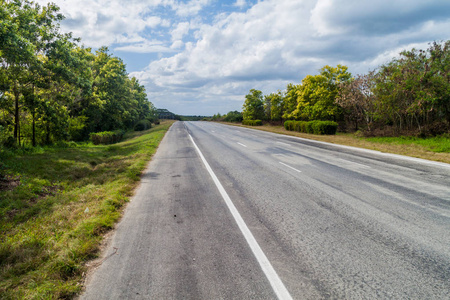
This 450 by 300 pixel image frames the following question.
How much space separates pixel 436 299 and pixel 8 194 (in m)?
9.31

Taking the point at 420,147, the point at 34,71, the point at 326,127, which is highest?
the point at 34,71

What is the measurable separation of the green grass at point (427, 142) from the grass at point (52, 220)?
1672 centimetres

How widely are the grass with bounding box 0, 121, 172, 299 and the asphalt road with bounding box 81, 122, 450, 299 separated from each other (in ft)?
1.32

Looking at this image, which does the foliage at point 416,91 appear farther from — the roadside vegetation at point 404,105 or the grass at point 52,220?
the grass at point 52,220

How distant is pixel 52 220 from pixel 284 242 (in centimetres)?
482

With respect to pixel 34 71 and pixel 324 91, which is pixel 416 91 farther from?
pixel 34 71

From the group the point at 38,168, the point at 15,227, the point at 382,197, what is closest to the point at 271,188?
the point at 382,197

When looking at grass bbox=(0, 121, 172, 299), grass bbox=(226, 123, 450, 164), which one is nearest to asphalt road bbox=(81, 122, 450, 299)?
grass bbox=(0, 121, 172, 299)

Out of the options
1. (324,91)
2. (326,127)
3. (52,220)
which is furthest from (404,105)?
(52,220)

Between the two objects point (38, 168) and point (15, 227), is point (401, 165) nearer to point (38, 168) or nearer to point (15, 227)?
point (15, 227)

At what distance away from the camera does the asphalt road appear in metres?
2.88

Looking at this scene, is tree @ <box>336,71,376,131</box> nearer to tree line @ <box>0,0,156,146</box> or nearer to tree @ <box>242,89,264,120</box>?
tree line @ <box>0,0,156,146</box>

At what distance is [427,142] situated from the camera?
1593 cm

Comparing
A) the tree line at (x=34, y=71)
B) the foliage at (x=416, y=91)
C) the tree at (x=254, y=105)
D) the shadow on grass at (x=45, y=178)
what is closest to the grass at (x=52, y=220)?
the shadow on grass at (x=45, y=178)
